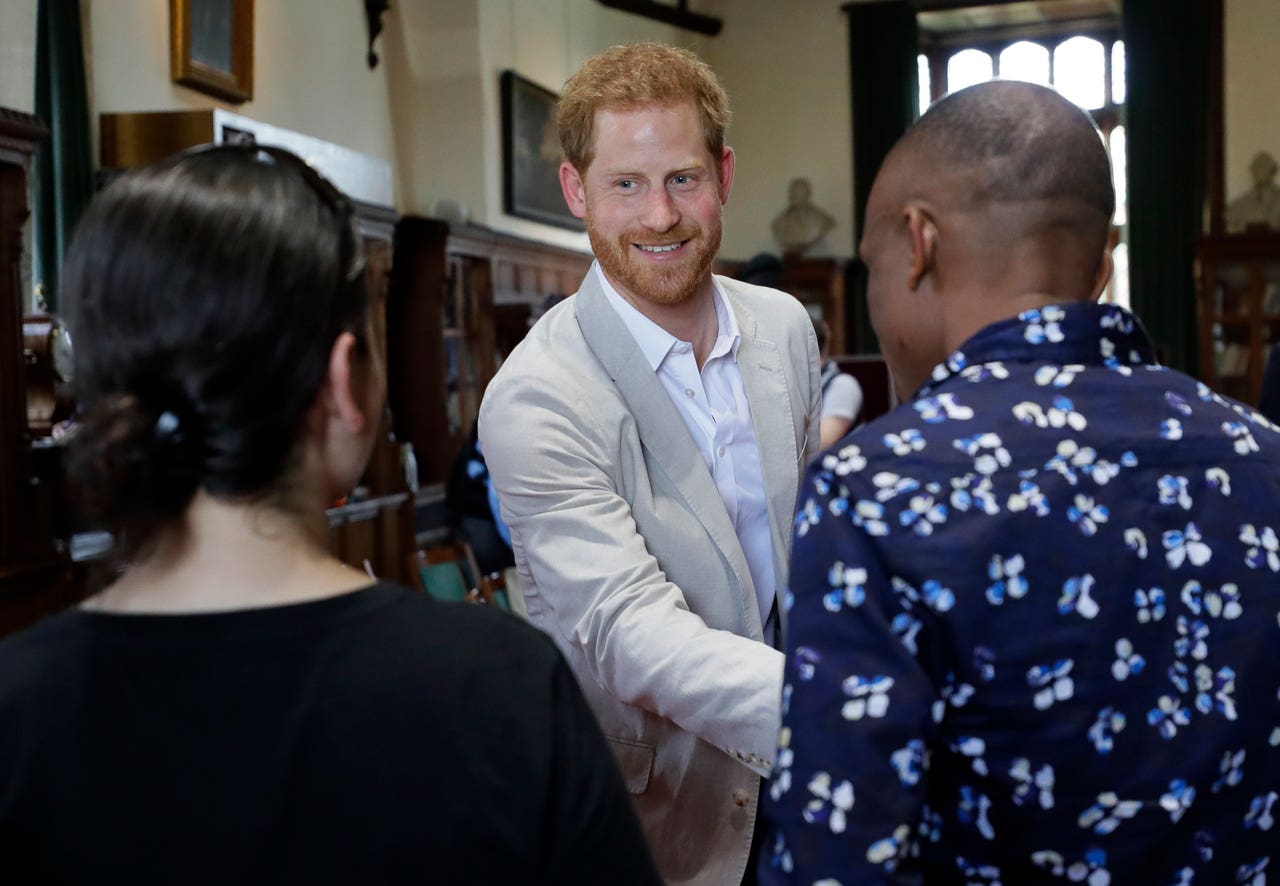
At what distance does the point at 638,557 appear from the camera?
1861 mm

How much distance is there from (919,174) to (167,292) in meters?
0.71

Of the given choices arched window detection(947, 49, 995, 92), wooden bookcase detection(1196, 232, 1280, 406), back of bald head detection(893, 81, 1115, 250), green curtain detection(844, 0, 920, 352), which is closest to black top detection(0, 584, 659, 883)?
back of bald head detection(893, 81, 1115, 250)

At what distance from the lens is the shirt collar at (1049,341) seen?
1293mm

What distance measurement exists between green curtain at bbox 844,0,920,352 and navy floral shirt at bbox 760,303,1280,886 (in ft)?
42.9

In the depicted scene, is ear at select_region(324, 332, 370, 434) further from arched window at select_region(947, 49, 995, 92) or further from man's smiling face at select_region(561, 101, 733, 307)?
arched window at select_region(947, 49, 995, 92)

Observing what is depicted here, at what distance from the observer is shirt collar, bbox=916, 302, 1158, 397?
1.29 meters

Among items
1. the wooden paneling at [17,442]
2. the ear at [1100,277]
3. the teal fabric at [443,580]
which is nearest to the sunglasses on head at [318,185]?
the ear at [1100,277]

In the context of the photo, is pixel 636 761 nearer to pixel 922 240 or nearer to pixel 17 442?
pixel 922 240

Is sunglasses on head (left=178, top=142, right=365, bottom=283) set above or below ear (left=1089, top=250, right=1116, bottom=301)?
above

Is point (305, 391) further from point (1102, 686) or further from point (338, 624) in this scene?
point (1102, 686)

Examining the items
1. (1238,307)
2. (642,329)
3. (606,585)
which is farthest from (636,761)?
(1238,307)

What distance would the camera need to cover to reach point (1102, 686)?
1.24 meters

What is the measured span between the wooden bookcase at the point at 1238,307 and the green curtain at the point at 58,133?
9.08 m

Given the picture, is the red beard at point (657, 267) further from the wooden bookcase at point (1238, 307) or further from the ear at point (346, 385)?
the wooden bookcase at point (1238, 307)
